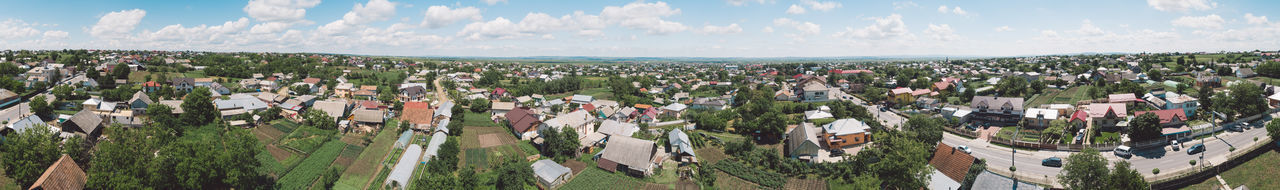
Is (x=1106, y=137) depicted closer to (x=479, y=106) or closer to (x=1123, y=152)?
(x=1123, y=152)

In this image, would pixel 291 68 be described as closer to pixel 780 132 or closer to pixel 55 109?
pixel 55 109

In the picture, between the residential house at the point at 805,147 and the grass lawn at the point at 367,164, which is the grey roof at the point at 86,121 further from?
the residential house at the point at 805,147

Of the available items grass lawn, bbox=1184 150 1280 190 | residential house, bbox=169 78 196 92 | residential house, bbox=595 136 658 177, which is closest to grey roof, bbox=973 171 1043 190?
grass lawn, bbox=1184 150 1280 190

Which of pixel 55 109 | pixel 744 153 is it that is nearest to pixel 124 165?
pixel 744 153

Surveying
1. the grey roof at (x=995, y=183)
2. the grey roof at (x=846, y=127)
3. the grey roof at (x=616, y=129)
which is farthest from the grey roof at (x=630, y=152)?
the grey roof at (x=995, y=183)

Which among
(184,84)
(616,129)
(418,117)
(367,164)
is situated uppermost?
(184,84)

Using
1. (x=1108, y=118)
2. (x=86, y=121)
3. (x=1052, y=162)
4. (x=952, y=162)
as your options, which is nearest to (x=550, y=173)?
(x=952, y=162)

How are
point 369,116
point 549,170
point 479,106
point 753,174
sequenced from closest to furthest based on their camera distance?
point 549,170
point 753,174
point 369,116
point 479,106

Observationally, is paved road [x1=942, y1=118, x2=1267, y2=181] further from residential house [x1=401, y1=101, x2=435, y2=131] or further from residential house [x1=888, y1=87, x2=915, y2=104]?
residential house [x1=401, y1=101, x2=435, y2=131]
